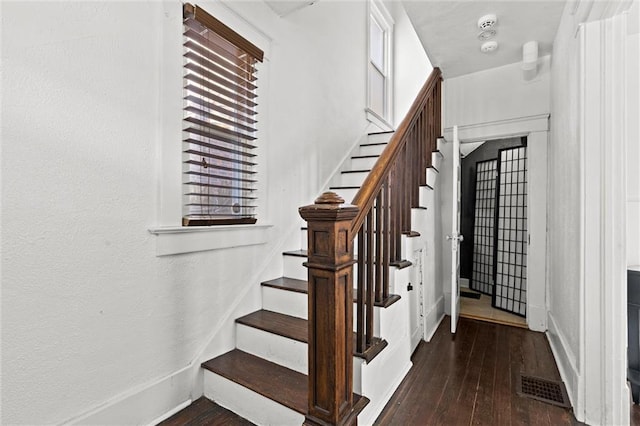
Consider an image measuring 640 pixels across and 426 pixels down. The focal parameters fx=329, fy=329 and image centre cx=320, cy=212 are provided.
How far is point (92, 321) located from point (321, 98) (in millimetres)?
2489

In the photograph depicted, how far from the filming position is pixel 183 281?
1839mm

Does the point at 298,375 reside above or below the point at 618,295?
below

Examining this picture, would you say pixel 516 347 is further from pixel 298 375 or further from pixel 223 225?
pixel 223 225

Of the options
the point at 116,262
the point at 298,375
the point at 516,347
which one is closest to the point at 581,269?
the point at 516,347

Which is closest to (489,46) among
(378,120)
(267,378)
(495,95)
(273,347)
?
(495,95)

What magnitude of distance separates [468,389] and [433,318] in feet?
3.53

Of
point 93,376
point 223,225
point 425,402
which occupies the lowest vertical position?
point 425,402

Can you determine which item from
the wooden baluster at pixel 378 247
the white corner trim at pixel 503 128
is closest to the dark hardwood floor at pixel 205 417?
the wooden baluster at pixel 378 247

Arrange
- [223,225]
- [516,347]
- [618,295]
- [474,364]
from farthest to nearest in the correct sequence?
1. [516,347]
2. [474,364]
3. [223,225]
4. [618,295]

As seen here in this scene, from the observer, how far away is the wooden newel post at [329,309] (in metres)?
1.35

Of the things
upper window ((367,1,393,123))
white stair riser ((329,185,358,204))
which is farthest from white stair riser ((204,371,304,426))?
upper window ((367,1,393,123))

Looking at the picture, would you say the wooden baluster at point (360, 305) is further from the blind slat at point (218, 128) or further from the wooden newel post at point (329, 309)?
the blind slat at point (218, 128)

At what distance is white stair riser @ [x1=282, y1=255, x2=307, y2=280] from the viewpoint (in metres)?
2.48

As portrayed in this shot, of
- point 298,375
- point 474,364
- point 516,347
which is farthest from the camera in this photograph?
point 516,347
